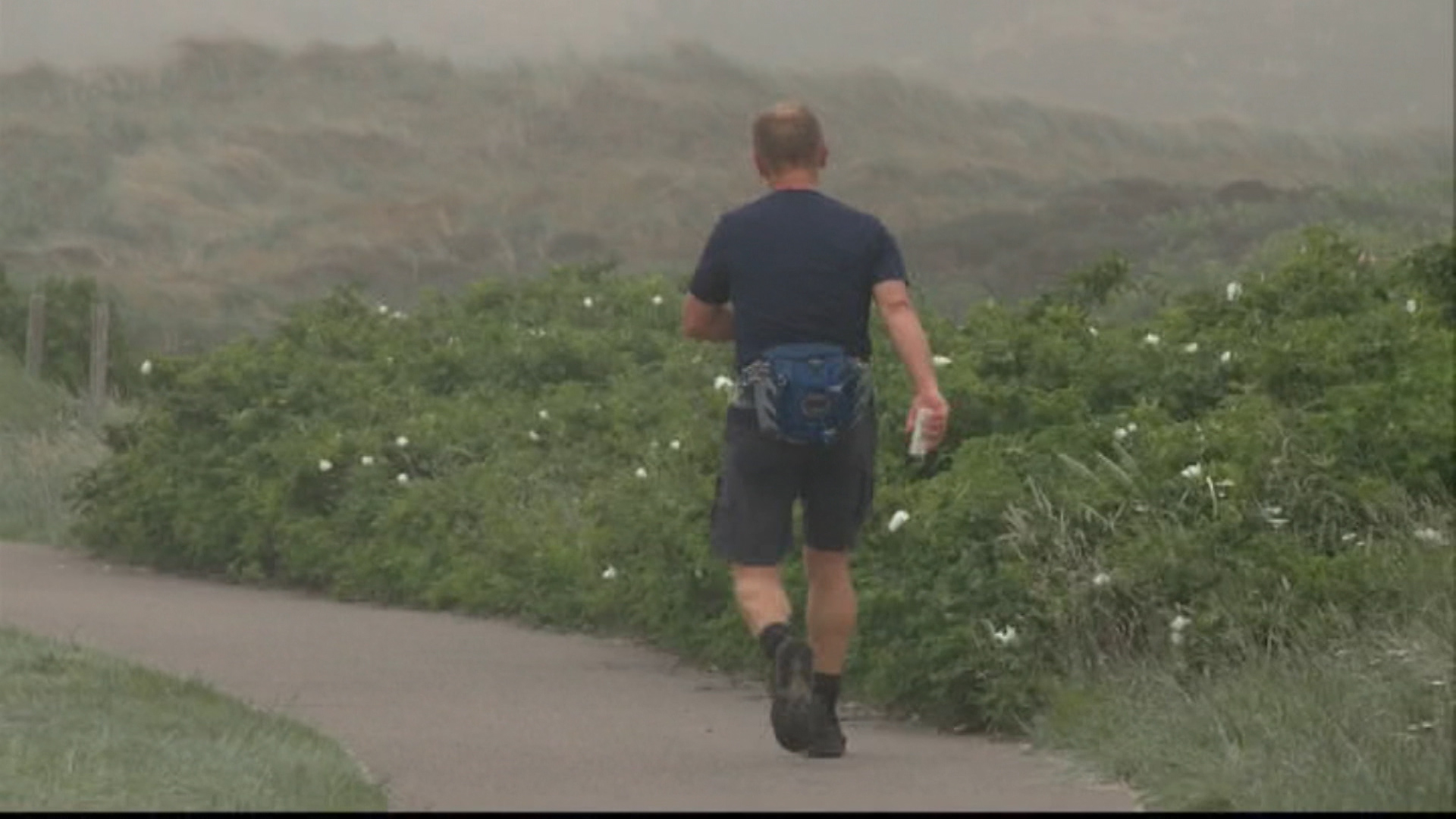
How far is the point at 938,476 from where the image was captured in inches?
486

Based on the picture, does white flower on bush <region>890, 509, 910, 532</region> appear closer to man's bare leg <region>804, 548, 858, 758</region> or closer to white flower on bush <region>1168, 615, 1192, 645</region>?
man's bare leg <region>804, 548, 858, 758</region>

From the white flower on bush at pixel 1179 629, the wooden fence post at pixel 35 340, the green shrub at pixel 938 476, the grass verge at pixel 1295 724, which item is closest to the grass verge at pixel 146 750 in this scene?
the grass verge at pixel 1295 724

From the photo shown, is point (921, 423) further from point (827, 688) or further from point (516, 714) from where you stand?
point (516, 714)

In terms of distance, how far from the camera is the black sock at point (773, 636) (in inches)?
400

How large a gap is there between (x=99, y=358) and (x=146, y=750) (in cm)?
1804

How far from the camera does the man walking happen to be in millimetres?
10125

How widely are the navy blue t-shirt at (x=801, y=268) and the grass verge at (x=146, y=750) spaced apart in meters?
1.81

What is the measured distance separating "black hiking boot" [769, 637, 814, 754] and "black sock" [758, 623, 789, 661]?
27 mm

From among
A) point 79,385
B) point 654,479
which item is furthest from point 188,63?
point 654,479

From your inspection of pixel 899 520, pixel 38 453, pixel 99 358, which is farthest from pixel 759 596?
pixel 99 358

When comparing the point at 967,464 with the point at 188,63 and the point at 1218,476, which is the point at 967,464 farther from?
the point at 188,63

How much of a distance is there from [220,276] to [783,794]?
3061cm

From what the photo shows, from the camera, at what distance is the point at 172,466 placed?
19391mm

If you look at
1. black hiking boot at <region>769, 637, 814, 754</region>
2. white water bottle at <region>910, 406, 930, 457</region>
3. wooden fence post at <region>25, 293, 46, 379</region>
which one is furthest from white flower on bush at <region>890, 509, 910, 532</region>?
wooden fence post at <region>25, 293, 46, 379</region>
